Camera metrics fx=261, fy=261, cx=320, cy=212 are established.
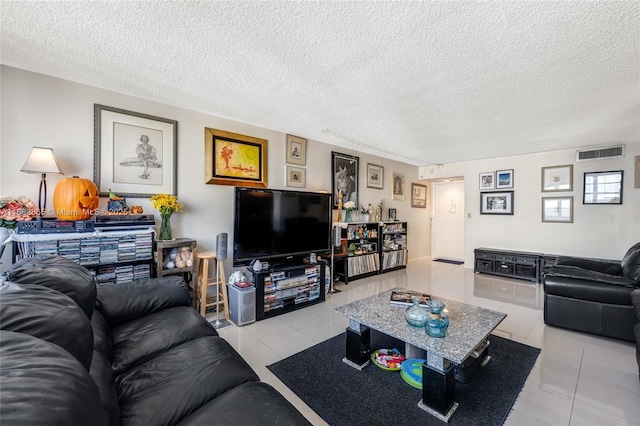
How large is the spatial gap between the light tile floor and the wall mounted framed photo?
6.03 ft

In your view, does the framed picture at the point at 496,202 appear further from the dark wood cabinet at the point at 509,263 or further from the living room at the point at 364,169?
the dark wood cabinet at the point at 509,263

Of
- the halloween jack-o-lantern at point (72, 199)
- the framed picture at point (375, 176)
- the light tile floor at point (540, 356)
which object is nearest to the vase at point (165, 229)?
the halloween jack-o-lantern at point (72, 199)

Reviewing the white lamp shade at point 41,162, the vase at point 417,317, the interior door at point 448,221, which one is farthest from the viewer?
the interior door at point 448,221

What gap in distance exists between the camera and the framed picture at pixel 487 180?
5.53m

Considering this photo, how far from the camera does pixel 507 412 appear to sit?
165 centimetres

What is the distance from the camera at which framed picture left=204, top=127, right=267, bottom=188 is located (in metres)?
3.19

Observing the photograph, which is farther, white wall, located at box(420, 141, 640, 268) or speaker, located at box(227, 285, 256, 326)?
white wall, located at box(420, 141, 640, 268)

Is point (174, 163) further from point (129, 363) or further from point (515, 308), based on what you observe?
point (515, 308)

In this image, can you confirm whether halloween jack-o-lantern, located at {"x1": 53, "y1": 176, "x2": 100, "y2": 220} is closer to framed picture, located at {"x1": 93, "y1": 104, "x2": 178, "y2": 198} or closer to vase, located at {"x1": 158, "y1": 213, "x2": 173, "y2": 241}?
framed picture, located at {"x1": 93, "y1": 104, "x2": 178, "y2": 198}

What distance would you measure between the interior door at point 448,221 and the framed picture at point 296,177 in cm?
455

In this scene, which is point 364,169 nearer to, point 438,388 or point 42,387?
point 438,388

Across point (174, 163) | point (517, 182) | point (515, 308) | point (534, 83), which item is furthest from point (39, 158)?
point (517, 182)

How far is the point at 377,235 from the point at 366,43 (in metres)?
A: 3.82

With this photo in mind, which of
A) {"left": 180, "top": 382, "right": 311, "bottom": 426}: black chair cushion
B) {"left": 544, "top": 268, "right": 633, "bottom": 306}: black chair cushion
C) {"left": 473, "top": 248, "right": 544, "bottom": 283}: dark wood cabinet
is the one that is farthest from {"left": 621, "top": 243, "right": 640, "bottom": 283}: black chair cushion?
{"left": 180, "top": 382, "right": 311, "bottom": 426}: black chair cushion
